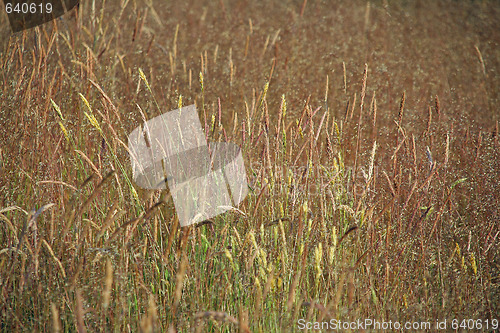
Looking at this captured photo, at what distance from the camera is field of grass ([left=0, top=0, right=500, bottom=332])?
111 cm

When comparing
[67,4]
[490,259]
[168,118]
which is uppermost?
[67,4]

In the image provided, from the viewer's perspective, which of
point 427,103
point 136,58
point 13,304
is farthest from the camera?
point 136,58

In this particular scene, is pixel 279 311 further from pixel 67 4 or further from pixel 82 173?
pixel 67 4

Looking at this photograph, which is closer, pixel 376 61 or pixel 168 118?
pixel 168 118

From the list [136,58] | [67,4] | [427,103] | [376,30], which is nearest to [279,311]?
[427,103]

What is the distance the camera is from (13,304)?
116 centimetres

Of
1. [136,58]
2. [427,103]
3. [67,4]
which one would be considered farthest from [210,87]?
[427,103]

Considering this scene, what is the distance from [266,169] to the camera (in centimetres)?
159

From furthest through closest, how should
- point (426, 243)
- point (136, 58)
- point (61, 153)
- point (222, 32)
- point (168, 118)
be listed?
1. point (222, 32)
2. point (136, 58)
3. point (168, 118)
4. point (61, 153)
5. point (426, 243)

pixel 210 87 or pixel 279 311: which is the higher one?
pixel 210 87

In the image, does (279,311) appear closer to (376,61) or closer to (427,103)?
(427,103)

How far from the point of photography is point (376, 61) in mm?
2625

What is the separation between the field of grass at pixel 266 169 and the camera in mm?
1107

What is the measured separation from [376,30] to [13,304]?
9.27ft
